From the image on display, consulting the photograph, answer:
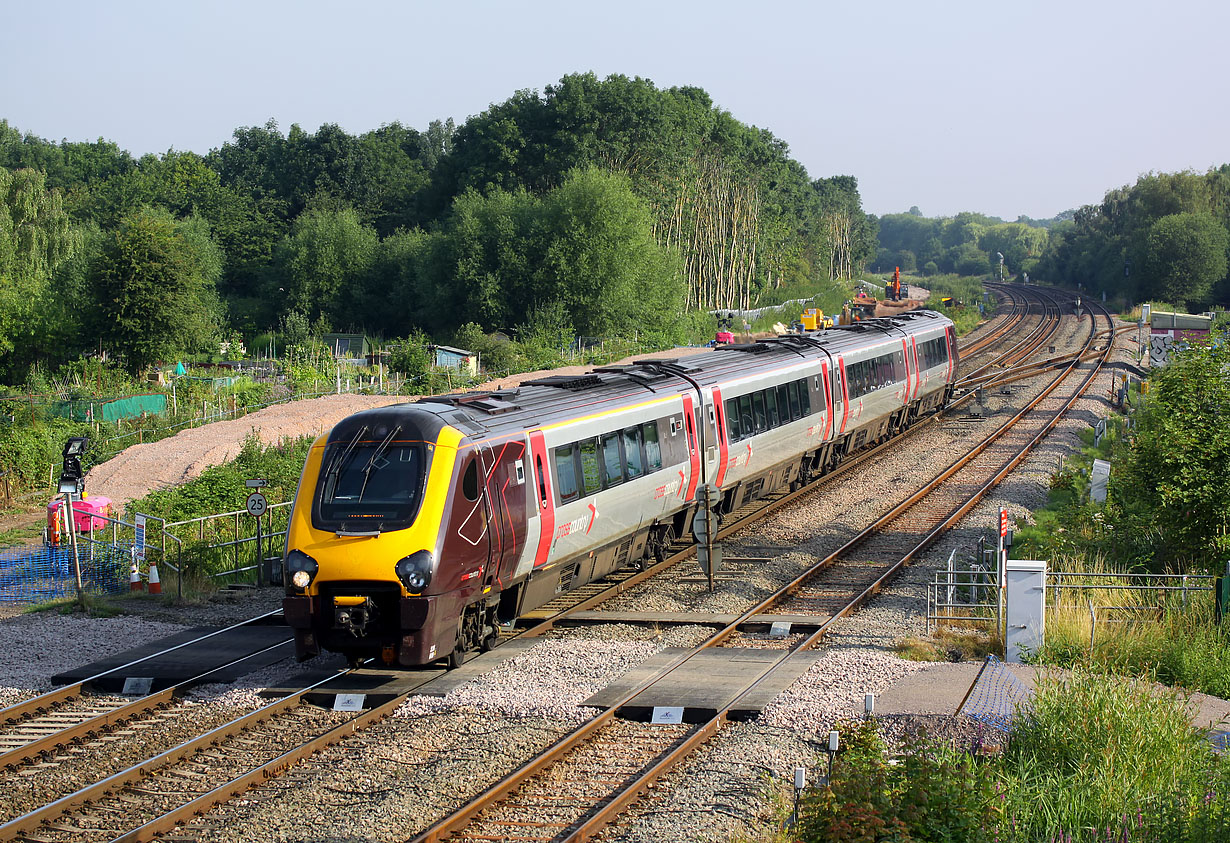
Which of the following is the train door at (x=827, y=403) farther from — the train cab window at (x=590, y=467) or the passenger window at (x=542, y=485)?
the passenger window at (x=542, y=485)

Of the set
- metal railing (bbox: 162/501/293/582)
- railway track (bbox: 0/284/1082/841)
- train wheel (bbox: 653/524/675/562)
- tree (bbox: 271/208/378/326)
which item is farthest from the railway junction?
tree (bbox: 271/208/378/326)

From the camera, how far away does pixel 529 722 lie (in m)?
11.7

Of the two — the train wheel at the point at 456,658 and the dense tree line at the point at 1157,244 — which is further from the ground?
the dense tree line at the point at 1157,244

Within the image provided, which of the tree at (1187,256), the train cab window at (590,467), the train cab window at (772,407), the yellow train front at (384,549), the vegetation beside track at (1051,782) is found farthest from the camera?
the tree at (1187,256)

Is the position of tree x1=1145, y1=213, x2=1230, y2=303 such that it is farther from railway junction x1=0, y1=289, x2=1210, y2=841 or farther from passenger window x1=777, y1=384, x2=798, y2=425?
railway junction x1=0, y1=289, x2=1210, y2=841

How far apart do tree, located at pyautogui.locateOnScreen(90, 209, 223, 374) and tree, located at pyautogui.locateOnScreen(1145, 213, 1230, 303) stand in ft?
228

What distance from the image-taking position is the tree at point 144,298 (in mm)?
45125

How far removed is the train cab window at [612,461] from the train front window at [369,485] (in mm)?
3960

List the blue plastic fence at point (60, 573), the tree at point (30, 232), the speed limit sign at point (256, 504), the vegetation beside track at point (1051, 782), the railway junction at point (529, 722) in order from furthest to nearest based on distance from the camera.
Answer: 1. the tree at point (30, 232)
2. the blue plastic fence at point (60, 573)
3. the speed limit sign at point (256, 504)
4. the railway junction at point (529, 722)
5. the vegetation beside track at point (1051, 782)

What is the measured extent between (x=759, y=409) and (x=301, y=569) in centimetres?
1145

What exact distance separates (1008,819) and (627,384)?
1096 centimetres

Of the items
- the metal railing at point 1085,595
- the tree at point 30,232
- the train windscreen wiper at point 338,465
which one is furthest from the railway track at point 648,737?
the tree at point 30,232

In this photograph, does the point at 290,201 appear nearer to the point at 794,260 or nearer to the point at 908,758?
the point at 794,260

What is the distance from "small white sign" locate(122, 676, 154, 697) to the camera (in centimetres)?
1288
